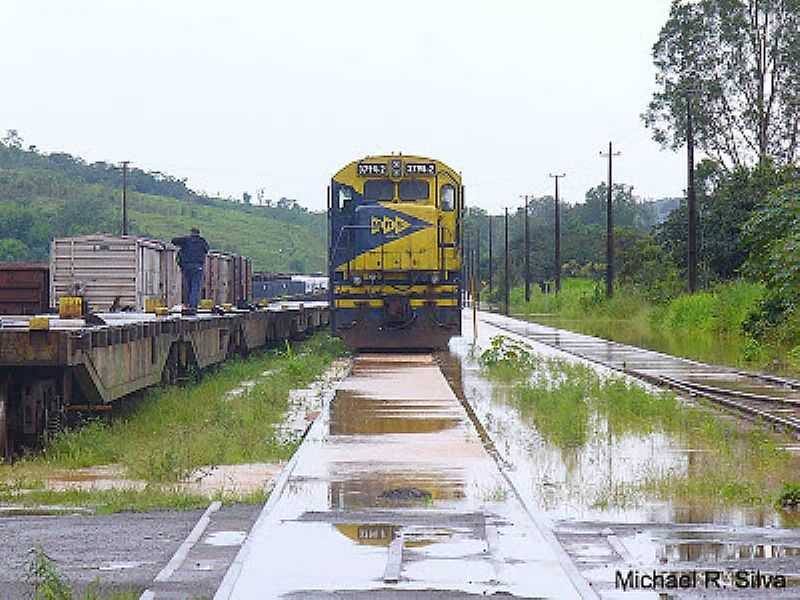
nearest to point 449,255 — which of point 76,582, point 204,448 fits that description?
point 204,448

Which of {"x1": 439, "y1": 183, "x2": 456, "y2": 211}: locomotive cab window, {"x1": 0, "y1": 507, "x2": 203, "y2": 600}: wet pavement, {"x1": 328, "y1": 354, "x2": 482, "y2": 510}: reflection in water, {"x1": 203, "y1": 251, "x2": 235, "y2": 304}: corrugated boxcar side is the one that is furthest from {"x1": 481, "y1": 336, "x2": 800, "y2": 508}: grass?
{"x1": 203, "y1": 251, "x2": 235, "y2": 304}: corrugated boxcar side

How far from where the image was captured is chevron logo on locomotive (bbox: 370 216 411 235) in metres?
30.8

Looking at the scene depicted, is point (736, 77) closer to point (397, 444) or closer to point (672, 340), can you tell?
point (672, 340)

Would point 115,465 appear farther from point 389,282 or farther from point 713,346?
point 713,346

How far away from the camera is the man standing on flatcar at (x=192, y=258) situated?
2650 cm

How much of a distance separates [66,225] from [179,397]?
264 ft

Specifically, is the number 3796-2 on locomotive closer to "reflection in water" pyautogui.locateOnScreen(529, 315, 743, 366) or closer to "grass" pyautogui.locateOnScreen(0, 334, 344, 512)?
"reflection in water" pyautogui.locateOnScreen(529, 315, 743, 366)

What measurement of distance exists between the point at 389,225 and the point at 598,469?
1723 centimetres

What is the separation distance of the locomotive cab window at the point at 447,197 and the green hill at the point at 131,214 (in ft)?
186

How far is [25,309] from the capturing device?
3127 cm

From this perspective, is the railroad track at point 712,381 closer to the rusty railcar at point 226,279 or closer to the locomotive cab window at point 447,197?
the locomotive cab window at point 447,197

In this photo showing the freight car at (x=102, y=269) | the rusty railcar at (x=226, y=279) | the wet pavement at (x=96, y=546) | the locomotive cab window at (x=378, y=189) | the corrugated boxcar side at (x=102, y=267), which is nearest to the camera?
the wet pavement at (x=96, y=546)

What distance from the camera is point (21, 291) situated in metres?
32.0

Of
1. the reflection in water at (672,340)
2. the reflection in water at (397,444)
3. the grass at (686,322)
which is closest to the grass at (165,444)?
the reflection in water at (397,444)
